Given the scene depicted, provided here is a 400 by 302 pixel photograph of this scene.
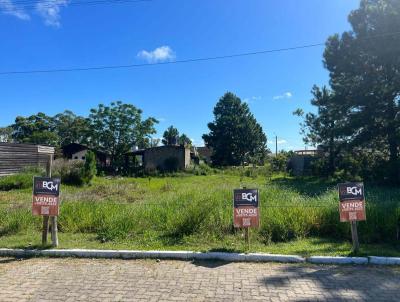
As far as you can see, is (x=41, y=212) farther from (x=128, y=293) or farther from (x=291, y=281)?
(x=291, y=281)

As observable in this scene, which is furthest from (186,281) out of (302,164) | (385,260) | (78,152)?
(78,152)

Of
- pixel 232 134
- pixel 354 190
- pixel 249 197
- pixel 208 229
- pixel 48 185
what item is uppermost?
pixel 232 134

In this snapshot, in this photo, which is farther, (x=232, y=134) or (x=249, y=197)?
(x=232, y=134)

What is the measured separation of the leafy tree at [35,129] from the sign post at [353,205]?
65142 mm

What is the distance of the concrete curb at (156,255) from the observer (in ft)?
21.4

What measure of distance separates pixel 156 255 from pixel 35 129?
241ft

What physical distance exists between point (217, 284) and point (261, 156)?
6269 centimetres

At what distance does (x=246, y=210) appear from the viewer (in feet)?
23.6

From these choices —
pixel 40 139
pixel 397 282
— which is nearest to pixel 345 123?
pixel 397 282

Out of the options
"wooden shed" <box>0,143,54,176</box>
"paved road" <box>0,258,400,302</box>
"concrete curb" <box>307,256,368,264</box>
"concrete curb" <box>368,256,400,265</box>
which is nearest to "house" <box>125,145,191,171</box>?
"wooden shed" <box>0,143,54,176</box>

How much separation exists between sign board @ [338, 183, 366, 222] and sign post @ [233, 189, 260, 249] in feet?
5.36

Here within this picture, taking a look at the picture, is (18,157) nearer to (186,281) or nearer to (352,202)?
(186,281)

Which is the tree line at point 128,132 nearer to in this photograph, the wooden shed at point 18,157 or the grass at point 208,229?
the wooden shed at point 18,157

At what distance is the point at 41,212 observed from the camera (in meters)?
7.32
